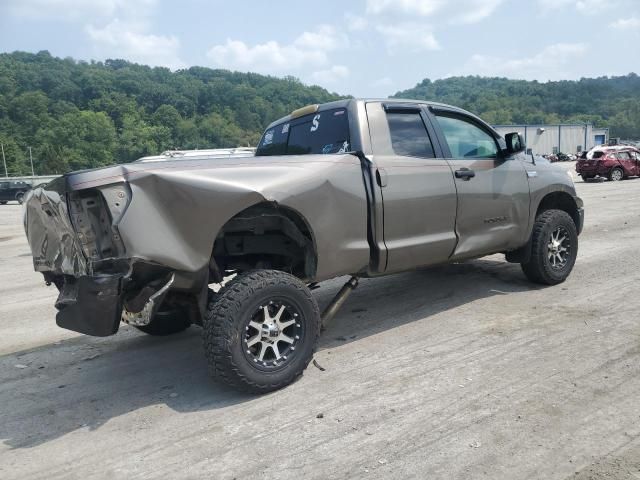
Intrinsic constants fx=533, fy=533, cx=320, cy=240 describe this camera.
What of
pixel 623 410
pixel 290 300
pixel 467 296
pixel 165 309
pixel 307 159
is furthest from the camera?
pixel 467 296

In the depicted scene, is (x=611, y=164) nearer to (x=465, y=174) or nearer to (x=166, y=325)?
(x=465, y=174)

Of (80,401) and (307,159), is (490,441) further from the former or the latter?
(80,401)

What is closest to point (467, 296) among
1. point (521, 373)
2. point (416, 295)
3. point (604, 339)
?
point (416, 295)

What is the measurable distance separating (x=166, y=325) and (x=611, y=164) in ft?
86.4

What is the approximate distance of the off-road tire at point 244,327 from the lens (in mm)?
3520

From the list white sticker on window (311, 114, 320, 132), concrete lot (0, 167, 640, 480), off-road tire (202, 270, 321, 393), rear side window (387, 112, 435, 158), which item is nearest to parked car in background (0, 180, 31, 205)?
concrete lot (0, 167, 640, 480)

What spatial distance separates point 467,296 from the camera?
19.3ft

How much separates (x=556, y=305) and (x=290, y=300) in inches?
120

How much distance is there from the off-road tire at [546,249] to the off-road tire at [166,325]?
378 centimetres

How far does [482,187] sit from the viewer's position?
207 inches

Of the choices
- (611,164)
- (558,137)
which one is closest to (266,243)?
(611,164)

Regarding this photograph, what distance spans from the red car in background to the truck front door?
23346 millimetres

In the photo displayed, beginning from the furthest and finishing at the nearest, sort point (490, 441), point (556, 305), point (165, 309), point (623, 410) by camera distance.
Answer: point (556, 305)
point (165, 309)
point (623, 410)
point (490, 441)

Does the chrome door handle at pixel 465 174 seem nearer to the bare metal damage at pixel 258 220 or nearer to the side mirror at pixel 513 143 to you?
the bare metal damage at pixel 258 220
